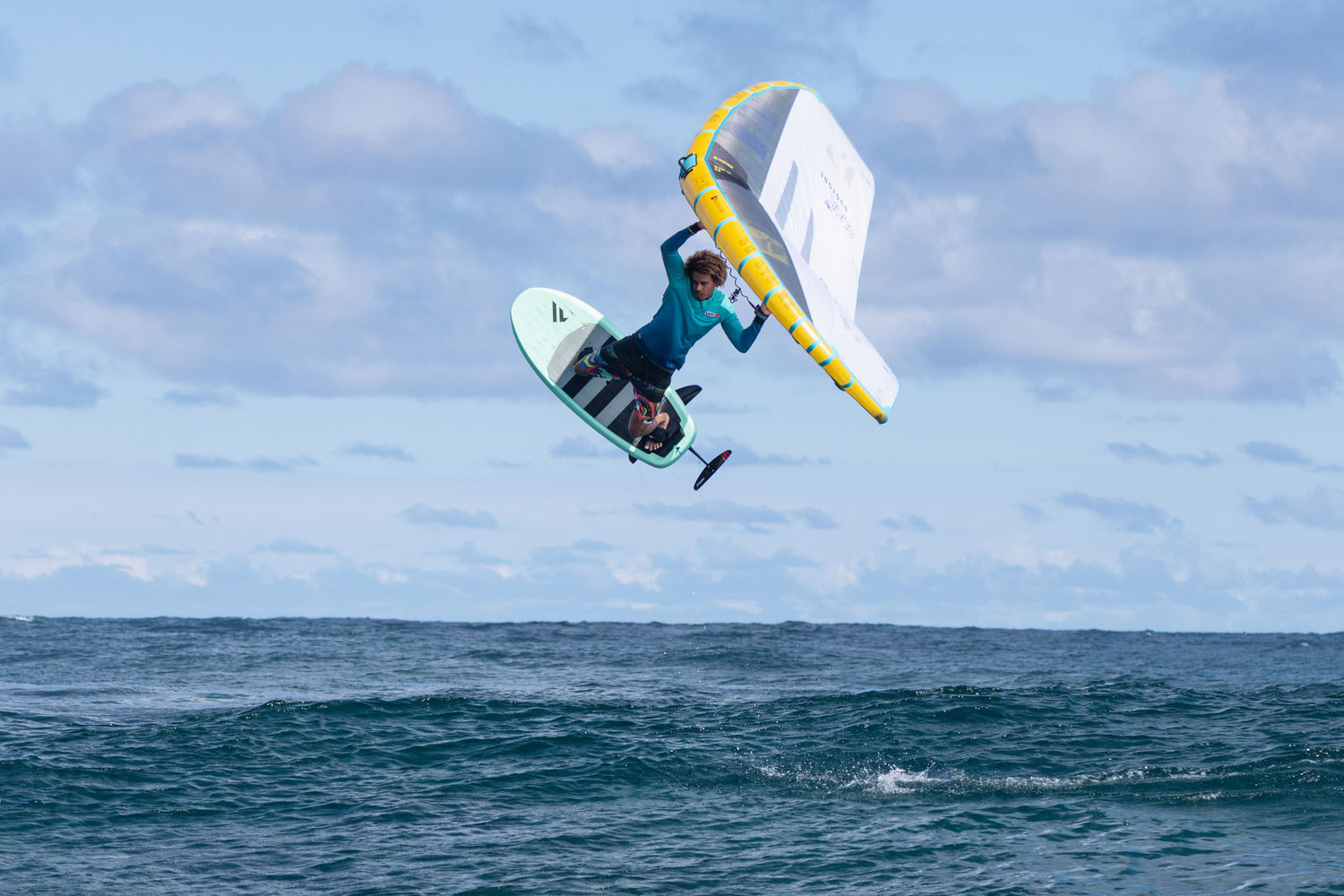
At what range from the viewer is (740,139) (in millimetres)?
16281

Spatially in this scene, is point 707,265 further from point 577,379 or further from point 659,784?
point 659,784

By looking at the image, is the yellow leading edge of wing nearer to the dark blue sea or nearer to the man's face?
the man's face

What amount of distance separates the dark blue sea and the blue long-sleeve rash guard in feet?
20.3

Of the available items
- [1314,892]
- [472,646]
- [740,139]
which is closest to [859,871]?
[1314,892]

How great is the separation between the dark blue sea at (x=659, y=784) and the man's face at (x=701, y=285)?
676 centimetres

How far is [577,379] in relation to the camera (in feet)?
60.7

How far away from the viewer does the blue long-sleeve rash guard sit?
14.7 m

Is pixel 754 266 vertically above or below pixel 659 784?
above

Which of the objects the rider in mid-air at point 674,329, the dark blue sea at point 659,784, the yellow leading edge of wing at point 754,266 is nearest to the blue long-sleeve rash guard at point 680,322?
the rider in mid-air at point 674,329

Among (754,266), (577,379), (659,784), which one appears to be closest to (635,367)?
(577,379)

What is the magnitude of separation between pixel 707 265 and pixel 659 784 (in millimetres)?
7661

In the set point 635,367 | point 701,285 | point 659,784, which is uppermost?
point 701,285

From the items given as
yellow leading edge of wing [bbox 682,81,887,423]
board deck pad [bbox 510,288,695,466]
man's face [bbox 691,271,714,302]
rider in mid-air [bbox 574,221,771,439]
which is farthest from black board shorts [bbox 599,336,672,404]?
yellow leading edge of wing [bbox 682,81,887,423]

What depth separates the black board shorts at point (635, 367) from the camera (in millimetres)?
15953
